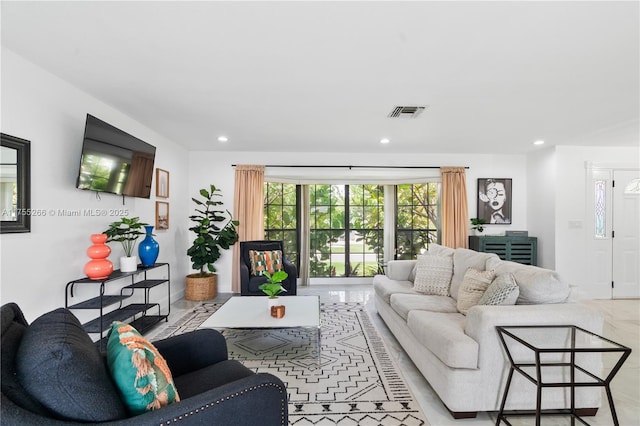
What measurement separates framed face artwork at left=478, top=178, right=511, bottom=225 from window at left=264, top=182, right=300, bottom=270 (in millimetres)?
3199

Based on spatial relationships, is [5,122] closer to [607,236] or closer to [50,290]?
[50,290]

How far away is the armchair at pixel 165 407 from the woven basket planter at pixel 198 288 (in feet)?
10.9

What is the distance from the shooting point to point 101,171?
3.01m

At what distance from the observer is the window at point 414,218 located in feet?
20.1

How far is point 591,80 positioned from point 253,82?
9.07 ft

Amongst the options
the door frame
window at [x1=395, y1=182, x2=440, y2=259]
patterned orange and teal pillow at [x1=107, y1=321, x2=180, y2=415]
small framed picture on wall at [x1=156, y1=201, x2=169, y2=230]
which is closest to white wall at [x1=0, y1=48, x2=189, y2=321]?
small framed picture on wall at [x1=156, y1=201, x2=169, y2=230]

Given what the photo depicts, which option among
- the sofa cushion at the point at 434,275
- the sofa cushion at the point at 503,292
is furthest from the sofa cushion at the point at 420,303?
the sofa cushion at the point at 503,292

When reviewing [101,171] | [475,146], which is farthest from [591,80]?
[101,171]

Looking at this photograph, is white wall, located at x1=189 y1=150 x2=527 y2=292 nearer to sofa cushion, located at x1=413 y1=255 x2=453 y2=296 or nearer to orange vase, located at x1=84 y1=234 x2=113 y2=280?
sofa cushion, located at x1=413 y1=255 x2=453 y2=296

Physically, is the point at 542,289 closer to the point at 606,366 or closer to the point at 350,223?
the point at 606,366

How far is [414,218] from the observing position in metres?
6.16

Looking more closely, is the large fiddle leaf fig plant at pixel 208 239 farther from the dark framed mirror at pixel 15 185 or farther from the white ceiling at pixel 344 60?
the dark framed mirror at pixel 15 185

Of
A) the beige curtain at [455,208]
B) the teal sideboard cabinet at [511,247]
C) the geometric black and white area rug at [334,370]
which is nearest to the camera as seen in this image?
the geometric black and white area rug at [334,370]

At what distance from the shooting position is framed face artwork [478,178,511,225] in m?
5.72
